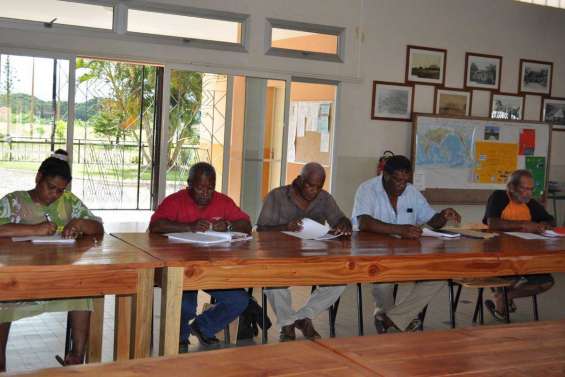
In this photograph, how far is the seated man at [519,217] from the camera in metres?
5.30

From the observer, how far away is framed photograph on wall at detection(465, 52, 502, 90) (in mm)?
8492

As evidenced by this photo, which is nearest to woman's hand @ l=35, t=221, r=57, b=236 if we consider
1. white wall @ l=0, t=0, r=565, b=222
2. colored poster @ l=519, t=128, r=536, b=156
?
white wall @ l=0, t=0, r=565, b=222

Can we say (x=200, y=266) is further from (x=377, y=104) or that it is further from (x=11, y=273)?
(x=377, y=104)

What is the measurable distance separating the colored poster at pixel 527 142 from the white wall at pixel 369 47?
218 mm

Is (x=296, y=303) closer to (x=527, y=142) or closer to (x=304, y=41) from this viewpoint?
(x=304, y=41)

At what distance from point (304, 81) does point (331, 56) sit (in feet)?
1.26

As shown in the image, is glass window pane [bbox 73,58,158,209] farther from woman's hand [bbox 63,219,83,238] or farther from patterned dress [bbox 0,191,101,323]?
woman's hand [bbox 63,219,83,238]

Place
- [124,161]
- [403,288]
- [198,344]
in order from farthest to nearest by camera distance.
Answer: [124,161], [403,288], [198,344]

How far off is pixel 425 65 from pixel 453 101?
1.79 feet

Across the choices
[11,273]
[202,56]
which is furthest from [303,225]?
[202,56]

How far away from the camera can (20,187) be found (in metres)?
6.68

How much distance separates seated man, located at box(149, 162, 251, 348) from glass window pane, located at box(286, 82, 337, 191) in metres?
3.62

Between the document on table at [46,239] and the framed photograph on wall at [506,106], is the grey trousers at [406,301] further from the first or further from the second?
the framed photograph on wall at [506,106]

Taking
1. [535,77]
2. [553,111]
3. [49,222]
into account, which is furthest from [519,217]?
[553,111]
